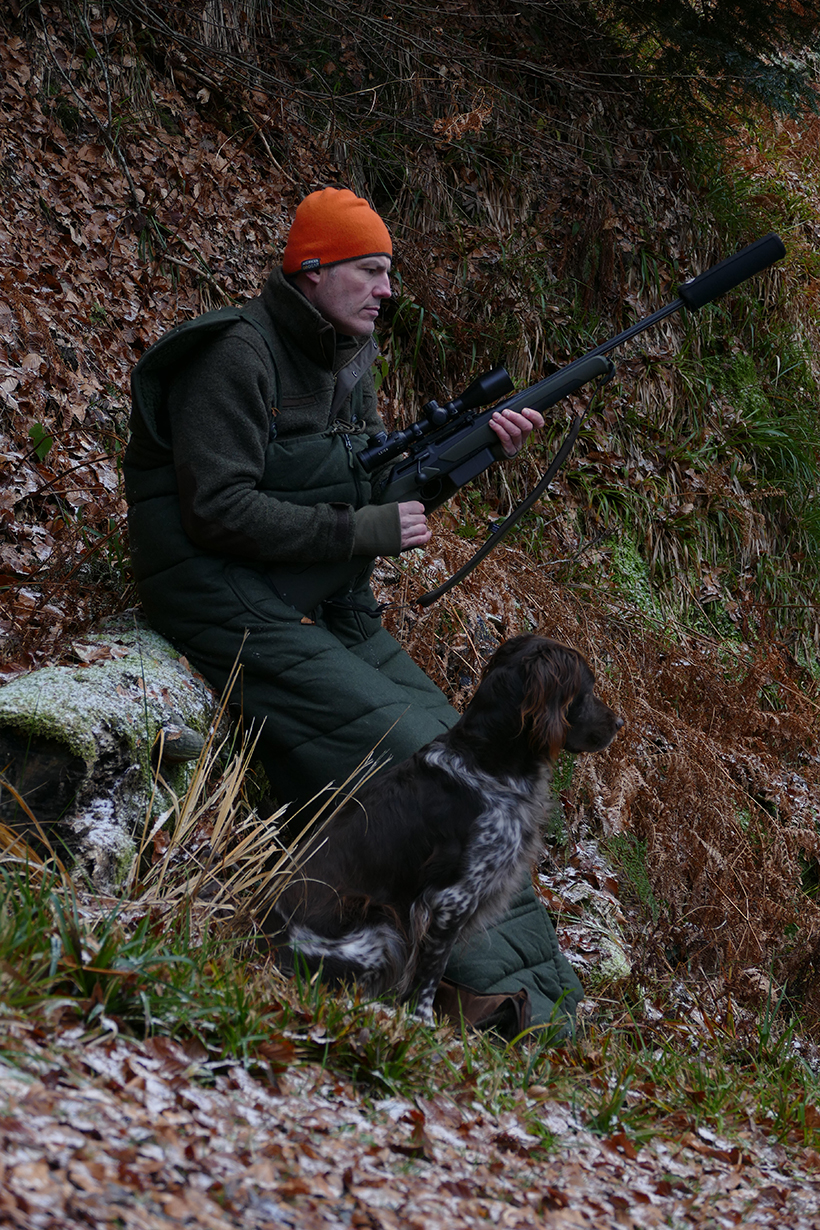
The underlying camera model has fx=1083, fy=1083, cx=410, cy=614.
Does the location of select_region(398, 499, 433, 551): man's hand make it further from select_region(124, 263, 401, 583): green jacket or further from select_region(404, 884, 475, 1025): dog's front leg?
select_region(404, 884, 475, 1025): dog's front leg

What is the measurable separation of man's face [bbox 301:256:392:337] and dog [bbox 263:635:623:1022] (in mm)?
1485

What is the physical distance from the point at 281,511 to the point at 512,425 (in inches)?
46.8

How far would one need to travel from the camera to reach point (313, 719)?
4145 mm

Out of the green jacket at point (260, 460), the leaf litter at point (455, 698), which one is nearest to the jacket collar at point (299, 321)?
the green jacket at point (260, 460)

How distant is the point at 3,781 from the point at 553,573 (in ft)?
15.7

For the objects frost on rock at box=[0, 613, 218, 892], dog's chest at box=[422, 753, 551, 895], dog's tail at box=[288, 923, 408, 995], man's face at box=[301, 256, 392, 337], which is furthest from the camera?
man's face at box=[301, 256, 392, 337]

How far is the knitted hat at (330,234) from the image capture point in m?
4.29

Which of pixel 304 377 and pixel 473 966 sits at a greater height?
pixel 304 377

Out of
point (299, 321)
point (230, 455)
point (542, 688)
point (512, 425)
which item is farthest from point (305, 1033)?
point (512, 425)

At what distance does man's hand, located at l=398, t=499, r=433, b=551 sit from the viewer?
4402mm

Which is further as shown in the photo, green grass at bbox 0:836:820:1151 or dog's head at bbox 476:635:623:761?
dog's head at bbox 476:635:623:761


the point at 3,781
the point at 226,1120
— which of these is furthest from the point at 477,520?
the point at 226,1120

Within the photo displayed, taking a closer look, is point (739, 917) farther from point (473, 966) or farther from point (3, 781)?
point (3, 781)

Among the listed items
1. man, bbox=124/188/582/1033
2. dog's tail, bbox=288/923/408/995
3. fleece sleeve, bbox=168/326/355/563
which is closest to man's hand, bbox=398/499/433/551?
man, bbox=124/188/582/1033
